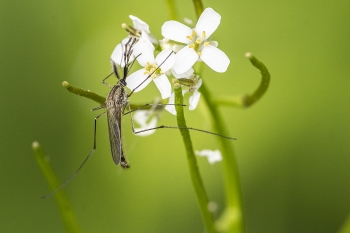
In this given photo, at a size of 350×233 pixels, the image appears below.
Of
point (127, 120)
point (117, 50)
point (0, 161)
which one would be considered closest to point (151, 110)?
point (117, 50)

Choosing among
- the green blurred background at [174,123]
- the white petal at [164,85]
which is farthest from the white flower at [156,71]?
the green blurred background at [174,123]

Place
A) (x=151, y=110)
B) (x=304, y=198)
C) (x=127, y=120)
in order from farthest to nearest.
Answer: (x=127, y=120)
(x=304, y=198)
(x=151, y=110)

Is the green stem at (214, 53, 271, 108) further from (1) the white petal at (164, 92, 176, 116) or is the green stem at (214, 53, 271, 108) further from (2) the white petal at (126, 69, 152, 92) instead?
(2) the white petal at (126, 69, 152, 92)

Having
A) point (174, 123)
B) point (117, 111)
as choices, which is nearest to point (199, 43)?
point (117, 111)

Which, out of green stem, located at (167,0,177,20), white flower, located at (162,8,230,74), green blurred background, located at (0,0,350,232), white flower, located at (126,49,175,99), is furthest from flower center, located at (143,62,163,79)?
green blurred background, located at (0,0,350,232)

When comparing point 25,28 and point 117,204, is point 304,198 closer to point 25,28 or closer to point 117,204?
point 117,204

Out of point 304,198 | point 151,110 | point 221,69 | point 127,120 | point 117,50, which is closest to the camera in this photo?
point 221,69

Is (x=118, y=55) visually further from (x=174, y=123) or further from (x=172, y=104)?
(x=174, y=123)
